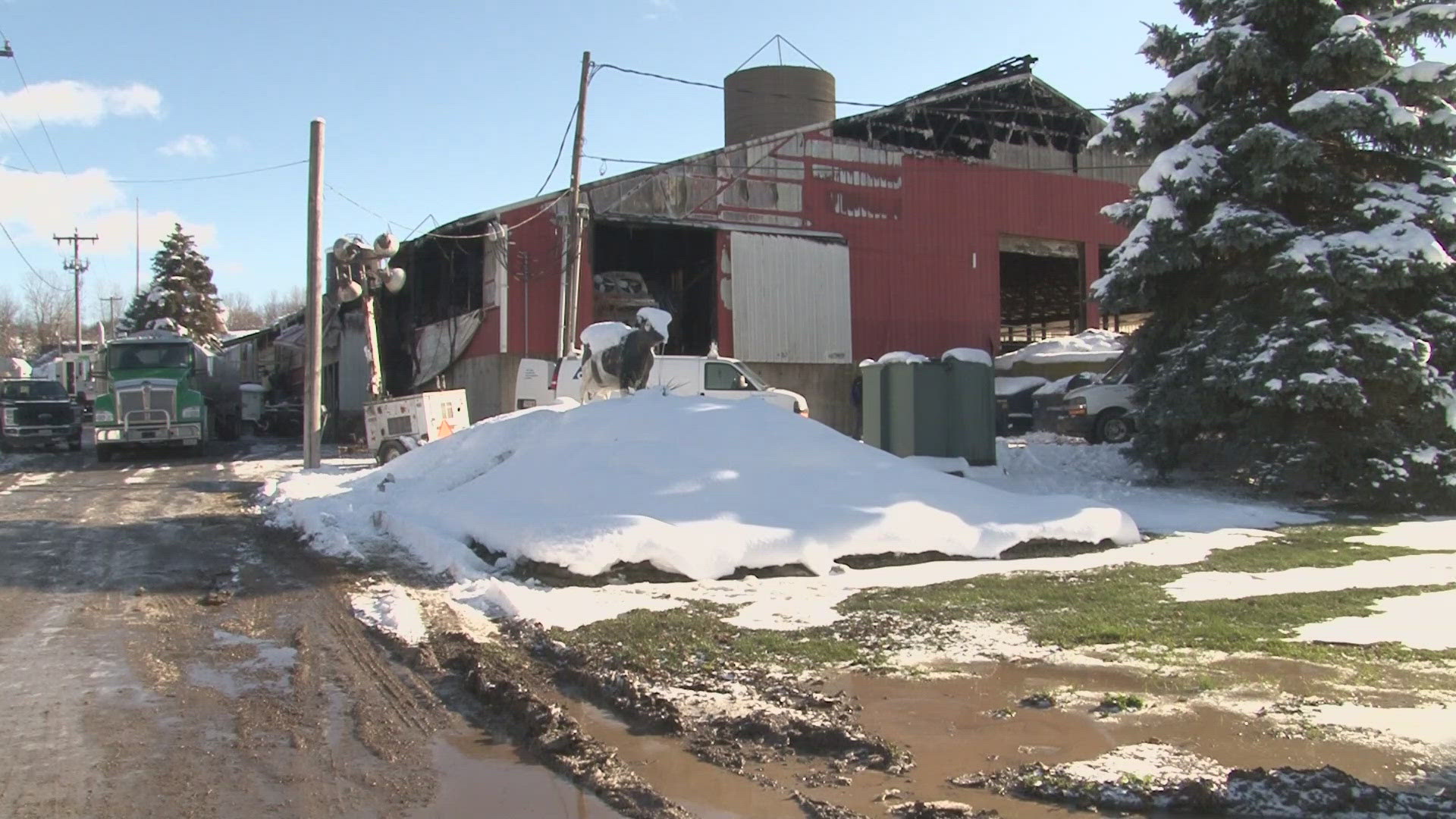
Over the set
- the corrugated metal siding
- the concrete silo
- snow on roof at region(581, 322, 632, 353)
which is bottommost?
snow on roof at region(581, 322, 632, 353)

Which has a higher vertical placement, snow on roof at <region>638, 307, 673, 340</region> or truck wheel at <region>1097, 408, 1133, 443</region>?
snow on roof at <region>638, 307, 673, 340</region>

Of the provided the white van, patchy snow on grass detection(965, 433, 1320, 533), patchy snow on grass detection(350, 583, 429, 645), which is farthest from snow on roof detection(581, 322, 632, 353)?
patchy snow on grass detection(350, 583, 429, 645)

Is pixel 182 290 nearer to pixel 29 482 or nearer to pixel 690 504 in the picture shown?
pixel 29 482

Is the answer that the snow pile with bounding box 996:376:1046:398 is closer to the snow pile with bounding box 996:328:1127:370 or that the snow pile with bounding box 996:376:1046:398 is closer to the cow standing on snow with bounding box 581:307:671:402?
the snow pile with bounding box 996:328:1127:370

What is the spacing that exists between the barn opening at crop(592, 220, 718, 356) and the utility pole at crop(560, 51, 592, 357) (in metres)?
3.38

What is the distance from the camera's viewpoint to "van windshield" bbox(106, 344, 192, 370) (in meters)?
23.9

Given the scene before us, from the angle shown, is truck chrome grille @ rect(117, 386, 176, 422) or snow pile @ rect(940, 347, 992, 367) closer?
snow pile @ rect(940, 347, 992, 367)

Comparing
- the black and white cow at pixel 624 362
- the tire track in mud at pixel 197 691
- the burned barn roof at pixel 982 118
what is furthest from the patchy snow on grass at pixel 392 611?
the burned barn roof at pixel 982 118

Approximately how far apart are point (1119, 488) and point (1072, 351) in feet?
45.0

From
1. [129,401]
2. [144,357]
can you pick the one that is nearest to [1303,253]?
[129,401]

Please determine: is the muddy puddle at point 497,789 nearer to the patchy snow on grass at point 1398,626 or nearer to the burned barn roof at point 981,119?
the patchy snow on grass at point 1398,626

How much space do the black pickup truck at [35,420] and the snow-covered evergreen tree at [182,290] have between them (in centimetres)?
2660

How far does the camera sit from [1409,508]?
46.1 ft

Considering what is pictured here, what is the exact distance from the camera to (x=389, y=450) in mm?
17969
